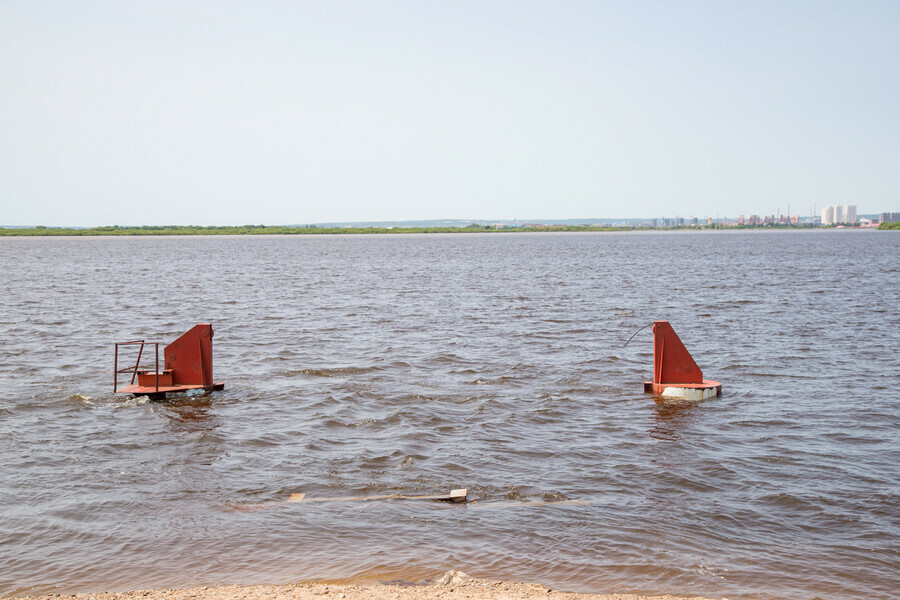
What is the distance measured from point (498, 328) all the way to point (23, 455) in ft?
59.7

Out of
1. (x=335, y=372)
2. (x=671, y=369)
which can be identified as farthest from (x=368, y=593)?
(x=335, y=372)

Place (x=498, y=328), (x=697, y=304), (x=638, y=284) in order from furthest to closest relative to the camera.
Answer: (x=638, y=284), (x=697, y=304), (x=498, y=328)

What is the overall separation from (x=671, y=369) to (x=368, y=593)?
11.0 meters

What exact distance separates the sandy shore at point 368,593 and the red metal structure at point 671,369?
941cm

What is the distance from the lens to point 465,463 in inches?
479

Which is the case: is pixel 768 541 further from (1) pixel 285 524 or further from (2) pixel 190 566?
(2) pixel 190 566

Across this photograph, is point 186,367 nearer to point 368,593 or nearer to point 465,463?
point 465,463

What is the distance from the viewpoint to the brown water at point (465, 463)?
28.3 ft

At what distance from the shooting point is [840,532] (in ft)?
31.2

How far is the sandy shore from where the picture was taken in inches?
292

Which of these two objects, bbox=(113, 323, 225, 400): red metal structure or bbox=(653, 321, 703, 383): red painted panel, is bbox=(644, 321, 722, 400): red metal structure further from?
bbox=(113, 323, 225, 400): red metal structure

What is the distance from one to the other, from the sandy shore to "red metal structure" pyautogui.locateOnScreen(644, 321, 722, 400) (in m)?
9.41

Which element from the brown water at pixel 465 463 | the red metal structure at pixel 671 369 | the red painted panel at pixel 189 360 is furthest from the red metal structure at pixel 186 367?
the red metal structure at pixel 671 369

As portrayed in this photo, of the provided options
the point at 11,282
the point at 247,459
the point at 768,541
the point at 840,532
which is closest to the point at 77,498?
the point at 247,459
